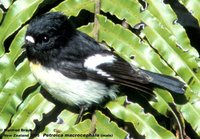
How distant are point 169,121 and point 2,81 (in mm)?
981

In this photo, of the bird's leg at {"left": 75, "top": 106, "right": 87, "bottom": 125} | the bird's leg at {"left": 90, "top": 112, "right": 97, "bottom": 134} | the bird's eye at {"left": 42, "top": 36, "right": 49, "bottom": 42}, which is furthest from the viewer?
the bird's eye at {"left": 42, "top": 36, "right": 49, "bottom": 42}

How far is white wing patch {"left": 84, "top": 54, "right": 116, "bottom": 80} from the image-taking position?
8.41 ft

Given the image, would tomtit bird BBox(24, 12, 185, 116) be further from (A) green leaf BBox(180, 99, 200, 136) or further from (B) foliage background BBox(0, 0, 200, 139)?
(A) green leaf BBox(180, 99, 200, 136)

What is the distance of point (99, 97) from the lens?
2.67 meters

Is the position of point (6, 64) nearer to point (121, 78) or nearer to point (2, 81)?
point (2, 81)

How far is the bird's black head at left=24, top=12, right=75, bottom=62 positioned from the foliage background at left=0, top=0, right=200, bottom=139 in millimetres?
52

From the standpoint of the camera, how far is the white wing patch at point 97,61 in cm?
256

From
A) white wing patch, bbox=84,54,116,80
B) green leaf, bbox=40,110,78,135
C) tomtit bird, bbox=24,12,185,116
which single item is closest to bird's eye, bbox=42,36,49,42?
tomtit bird, bbox=24,12,185,116

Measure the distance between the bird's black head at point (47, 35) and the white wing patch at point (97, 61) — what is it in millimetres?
195

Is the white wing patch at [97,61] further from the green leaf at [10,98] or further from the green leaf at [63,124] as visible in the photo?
the green leaf at [10,98]

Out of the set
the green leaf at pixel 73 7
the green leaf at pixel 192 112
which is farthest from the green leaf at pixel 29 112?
the green leaf at pixel 192 112

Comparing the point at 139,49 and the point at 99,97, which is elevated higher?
the point at 139,49

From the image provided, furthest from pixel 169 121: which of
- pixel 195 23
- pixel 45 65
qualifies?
pixel 45 65

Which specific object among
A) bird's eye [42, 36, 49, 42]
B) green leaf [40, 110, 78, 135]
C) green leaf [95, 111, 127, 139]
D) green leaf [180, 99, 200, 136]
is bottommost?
green leaf [40, 110, 78, 135]
